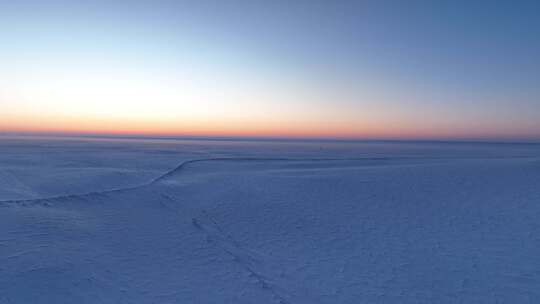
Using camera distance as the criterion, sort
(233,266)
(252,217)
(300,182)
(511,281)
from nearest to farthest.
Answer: (511,281) → (233,266) → (252,217) → (300,182)

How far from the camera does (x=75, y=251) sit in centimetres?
483

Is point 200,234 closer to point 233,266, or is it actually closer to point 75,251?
point 233,266

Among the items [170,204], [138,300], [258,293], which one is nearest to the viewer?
[138,300]

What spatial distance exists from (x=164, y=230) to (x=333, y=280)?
3.12 metres

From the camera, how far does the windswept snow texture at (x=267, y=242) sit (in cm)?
403

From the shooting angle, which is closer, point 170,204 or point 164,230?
point 164,230

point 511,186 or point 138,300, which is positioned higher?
point 511,186

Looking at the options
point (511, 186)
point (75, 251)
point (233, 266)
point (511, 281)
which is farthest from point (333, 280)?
point (511, 186)

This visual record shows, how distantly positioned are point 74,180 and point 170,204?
3.74 meters

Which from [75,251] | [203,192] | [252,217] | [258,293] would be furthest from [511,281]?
[203,192]

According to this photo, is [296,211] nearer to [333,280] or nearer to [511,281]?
[333,280]

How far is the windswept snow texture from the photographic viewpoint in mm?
4031

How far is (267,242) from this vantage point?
223 inches

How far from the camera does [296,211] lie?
736 cm
